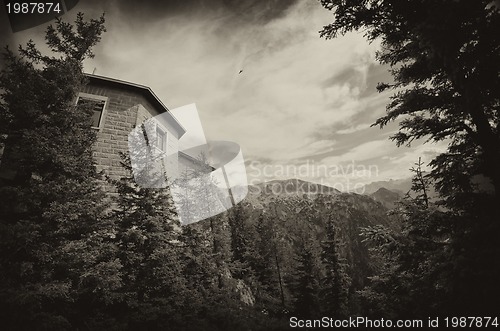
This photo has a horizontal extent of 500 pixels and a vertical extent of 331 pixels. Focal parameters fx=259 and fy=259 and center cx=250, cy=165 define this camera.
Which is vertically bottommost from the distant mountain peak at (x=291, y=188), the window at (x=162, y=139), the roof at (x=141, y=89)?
the window at (x=162, y=139)

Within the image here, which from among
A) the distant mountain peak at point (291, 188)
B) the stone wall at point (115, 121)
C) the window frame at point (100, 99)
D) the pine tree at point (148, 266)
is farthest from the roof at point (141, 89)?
the distant mountain peak at point (291, 188)

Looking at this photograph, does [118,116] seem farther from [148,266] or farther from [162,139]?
[148,266]

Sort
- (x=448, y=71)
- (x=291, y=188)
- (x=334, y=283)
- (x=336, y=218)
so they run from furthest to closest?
(x=291, y=188) → (x=336, y=218) → (x=334, y=283) → (x=448, y=71)

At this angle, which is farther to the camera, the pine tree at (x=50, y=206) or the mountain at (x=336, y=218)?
the mountain at (x=336, y=218)

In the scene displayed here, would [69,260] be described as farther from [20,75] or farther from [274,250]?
[274,250]

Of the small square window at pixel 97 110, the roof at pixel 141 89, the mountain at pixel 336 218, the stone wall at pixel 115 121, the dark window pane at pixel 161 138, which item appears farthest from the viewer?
the mountain at pixel 336 218

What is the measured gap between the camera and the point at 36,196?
6793mm

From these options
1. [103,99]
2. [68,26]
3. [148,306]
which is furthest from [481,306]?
[103,99]

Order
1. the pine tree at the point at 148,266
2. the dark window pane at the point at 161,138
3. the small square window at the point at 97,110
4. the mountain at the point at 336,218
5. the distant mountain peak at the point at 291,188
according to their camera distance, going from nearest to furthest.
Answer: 1. the pine tree at the point at 148,266
2. the small square window at the point at 97,110
3. the dark window pane at the point at 161,138
4. the mountain at the point at 336,218
5. the distant mountain peak at the point at 291,188

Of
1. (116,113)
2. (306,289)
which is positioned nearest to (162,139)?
(116,113)

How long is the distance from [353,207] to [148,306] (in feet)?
217

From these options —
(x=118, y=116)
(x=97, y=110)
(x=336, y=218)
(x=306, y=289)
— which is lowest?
(x=306, y=289)

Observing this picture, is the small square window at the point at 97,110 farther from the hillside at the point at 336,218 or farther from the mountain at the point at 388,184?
the mountain at the point at 388,184

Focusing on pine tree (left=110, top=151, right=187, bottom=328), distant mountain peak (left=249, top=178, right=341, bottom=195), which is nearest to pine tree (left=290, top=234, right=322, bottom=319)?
pine tree (left=110, top=151, right=187, bottom=328)
